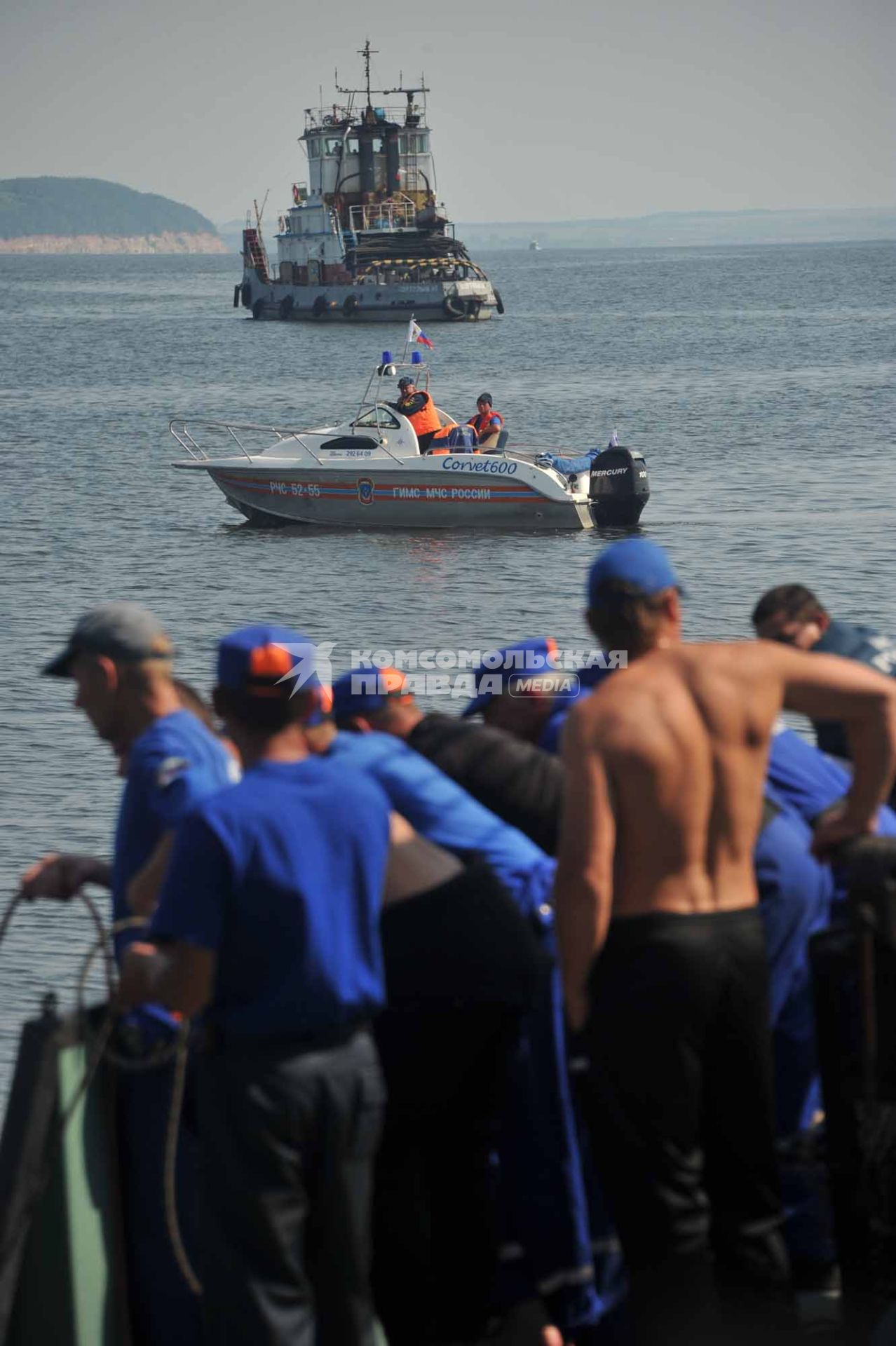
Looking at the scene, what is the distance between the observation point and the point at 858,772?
383 centimetres

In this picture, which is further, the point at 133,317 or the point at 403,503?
the point at 133,317

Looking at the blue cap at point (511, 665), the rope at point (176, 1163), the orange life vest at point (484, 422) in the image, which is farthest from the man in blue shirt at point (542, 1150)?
the orange life vest at point (484, 422)

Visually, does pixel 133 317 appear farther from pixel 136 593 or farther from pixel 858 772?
pixel 858 772

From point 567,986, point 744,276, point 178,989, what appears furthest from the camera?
point 744,276

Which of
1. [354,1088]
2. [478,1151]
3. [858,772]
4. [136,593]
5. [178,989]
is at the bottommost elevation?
[136,593]

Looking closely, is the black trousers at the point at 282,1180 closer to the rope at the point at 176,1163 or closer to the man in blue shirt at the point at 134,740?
the rope at the point at 176,1163

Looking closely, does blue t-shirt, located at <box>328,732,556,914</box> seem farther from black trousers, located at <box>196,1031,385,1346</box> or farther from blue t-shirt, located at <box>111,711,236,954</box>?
black trousers, located at <box>196,1031,385,1346</box>

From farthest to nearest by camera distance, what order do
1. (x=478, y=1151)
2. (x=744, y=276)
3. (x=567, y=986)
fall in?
A: (x=744, y=276), (x=478, y=1151), (x=567, y=986)

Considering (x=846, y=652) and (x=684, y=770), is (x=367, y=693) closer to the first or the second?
(x=684, y=770)

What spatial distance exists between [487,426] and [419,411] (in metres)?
0.94

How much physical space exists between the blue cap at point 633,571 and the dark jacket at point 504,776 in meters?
0.64

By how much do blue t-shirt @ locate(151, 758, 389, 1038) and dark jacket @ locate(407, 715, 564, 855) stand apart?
36.1 inches

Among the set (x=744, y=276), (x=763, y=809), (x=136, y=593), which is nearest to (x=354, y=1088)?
(x=763, y=809)

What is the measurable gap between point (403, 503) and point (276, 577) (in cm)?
208
